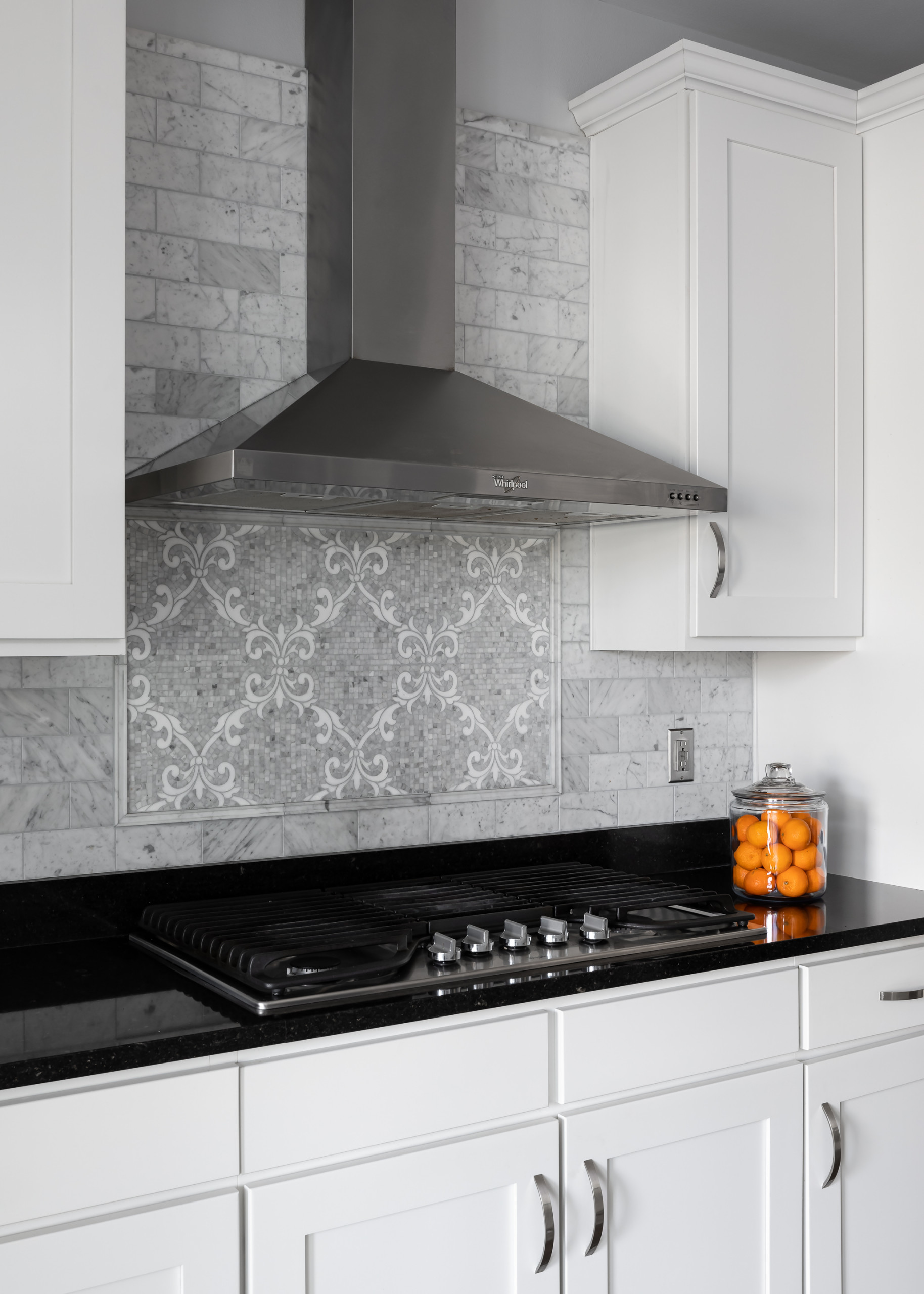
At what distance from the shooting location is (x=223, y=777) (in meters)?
2.11

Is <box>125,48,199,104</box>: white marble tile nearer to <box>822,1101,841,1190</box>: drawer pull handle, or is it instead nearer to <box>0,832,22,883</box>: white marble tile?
<box>0,832,22,883</box>: white marble tile

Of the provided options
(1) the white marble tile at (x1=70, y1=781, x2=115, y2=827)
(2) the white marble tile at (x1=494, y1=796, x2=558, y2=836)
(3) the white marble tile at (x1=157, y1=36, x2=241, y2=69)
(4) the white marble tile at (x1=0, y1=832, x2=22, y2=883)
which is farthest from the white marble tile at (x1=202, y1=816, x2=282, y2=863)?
(3) the white marble tile at (x1=157, y1=36, x2=241, y2=69)

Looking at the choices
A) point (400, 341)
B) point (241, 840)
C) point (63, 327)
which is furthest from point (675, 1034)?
point (63, 327)

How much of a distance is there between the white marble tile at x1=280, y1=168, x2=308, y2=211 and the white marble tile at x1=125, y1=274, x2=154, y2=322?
312 mm

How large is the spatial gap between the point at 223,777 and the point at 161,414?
0.65m

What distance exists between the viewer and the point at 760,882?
7.50ft

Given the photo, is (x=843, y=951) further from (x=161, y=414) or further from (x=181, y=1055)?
(x=161, y=414)

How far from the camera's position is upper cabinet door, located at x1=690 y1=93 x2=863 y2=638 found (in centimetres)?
229

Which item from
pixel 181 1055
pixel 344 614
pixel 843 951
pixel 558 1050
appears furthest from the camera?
pixel 344 614

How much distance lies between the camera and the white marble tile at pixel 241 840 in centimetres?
210

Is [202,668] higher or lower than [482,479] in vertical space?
lower

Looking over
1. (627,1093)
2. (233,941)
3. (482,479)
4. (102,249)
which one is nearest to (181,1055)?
(233,941)

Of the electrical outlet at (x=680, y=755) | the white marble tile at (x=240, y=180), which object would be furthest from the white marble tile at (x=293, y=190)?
the electrical outlet at (x=680, y=755)

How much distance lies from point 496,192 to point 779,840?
1.42 metres
